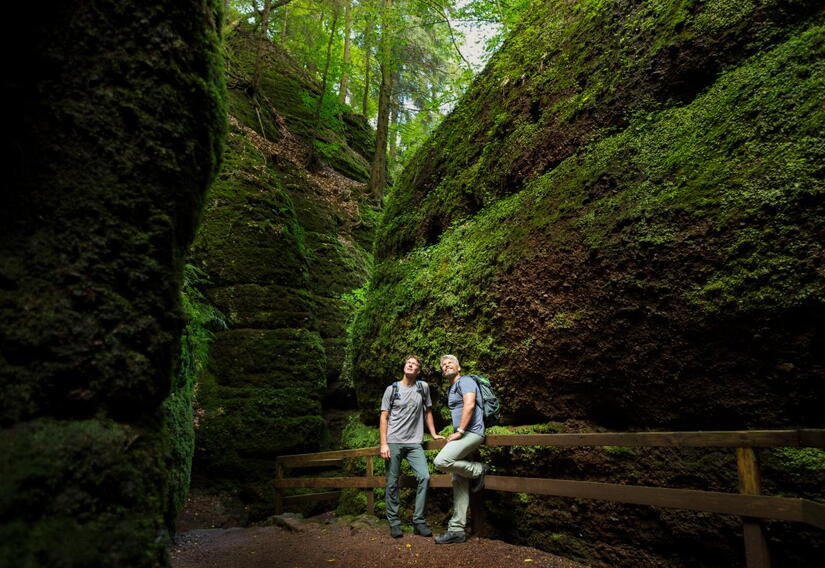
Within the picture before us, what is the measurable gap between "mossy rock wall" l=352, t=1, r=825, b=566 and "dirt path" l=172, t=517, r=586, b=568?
1.89 feet

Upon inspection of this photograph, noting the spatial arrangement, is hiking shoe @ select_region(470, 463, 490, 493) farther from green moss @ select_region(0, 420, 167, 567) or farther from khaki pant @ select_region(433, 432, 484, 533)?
green moss @ select_region(0, 420, 167, 567)

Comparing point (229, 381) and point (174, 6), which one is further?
point (229, 381)

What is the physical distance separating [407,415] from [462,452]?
111cm

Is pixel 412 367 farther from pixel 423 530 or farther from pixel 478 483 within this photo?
pixel 423 530

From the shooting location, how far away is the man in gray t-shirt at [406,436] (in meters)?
5.46

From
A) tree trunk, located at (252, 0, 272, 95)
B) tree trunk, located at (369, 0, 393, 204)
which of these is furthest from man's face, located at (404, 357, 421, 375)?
tree trunk, located at (252, 0, 272, 95)

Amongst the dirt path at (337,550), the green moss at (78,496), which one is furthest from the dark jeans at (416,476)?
the green moss at (78,496)

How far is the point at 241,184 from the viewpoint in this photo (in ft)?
39.5

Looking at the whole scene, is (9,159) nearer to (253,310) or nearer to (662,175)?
(662,175)

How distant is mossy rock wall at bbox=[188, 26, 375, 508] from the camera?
367 inches

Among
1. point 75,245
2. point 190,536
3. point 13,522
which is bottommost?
point 190,536

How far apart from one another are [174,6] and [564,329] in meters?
4.22

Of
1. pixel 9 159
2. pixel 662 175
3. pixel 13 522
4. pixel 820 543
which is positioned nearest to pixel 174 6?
pixel 9 159

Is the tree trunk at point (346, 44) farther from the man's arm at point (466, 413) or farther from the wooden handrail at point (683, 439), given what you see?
the wooden handrail at point (683, 439)
